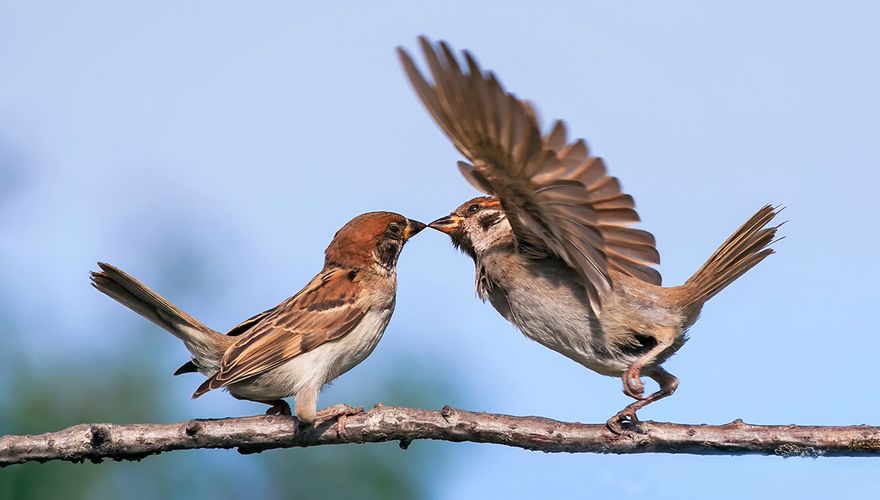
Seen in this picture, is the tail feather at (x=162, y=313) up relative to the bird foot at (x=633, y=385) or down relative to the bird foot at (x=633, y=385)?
up

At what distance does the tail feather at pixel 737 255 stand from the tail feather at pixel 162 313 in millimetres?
3267

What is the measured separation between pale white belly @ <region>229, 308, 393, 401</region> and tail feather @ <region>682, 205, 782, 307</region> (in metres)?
2.18

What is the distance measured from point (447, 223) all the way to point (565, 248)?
1.43 metres

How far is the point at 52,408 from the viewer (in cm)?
894

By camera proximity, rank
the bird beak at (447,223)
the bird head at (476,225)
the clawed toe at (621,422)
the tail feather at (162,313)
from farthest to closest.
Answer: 1. the bird beak at (447,223)
2. the bird head at (476,225)
3. the tail feather at (162,313)
4. the clawed toe at (621,422)

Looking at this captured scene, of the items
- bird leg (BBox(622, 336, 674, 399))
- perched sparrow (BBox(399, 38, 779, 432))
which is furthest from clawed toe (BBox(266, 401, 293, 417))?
bird leg (BBox(622, 336, 674, 399))

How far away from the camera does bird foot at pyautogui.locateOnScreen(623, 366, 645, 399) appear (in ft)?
19.2

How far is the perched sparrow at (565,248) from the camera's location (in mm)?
5219

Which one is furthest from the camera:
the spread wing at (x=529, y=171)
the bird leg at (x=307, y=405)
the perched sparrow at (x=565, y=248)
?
the bird leg at (x=307, y=405)

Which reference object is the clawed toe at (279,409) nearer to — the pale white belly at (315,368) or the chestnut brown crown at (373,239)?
the pale white belly at (315,368)

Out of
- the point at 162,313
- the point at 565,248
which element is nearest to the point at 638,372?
the point at 565,248

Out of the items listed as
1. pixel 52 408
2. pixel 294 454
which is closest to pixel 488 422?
pixel 294 454

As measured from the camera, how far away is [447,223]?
722 cm

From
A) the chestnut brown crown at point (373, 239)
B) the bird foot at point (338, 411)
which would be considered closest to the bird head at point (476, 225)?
the chestnut brown crown at point (373, 239)
